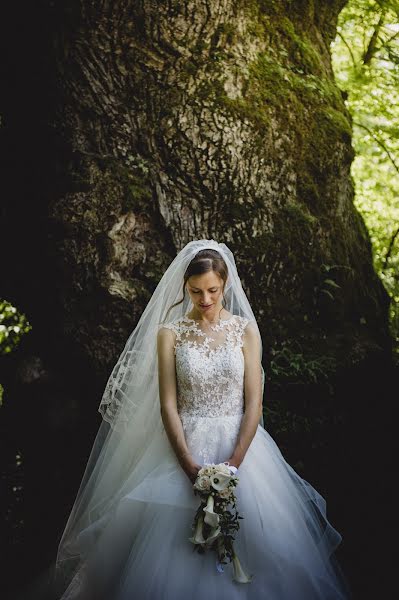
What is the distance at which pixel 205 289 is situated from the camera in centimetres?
350

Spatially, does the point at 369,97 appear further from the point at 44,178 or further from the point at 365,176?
the point at 44,178

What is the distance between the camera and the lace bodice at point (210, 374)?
3.52 metres

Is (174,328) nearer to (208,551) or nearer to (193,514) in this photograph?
(193,514)

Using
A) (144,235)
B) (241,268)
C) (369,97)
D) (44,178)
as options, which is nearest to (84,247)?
(144,235)

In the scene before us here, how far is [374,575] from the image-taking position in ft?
13.0

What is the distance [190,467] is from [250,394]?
24.4 inches

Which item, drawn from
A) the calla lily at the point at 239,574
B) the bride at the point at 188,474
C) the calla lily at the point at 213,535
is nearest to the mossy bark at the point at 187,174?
the bride at the point at 188,474

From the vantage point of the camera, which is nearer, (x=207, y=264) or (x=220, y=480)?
(x=220, y=480)

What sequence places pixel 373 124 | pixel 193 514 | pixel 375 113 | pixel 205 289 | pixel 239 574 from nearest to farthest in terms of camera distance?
pixel 239 574 → pixel 193 514 → pixel 205 289 → pixel 375 113 → pixel 373 124

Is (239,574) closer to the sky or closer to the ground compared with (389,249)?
closer to the ground

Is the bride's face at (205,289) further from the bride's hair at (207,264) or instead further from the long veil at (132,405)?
the long veil at (132,405)

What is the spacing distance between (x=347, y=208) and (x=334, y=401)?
190cm

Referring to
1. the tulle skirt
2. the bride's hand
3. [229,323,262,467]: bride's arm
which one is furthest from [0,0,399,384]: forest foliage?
the bride's hand

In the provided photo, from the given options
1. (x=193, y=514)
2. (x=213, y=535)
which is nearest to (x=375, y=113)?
(x=193, y=514)
